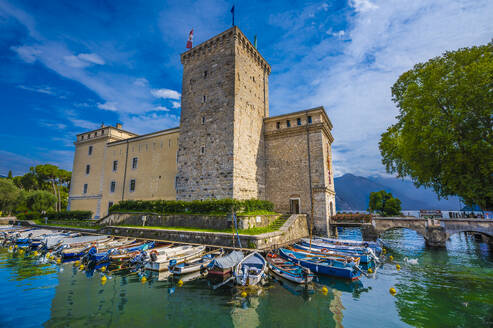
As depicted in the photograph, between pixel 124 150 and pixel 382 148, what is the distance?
1438 inches

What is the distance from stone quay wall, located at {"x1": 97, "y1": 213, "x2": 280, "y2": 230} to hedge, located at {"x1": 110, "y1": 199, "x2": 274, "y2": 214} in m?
0.75

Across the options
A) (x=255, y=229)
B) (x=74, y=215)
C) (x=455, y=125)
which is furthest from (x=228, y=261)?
(x=74, y=215)

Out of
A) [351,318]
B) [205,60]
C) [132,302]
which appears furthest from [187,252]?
[205,60]

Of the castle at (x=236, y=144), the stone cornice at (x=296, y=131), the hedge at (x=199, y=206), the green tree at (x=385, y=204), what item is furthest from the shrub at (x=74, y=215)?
the green tree at (x=385, y=204)

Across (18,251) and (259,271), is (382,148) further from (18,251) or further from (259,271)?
(18,251)

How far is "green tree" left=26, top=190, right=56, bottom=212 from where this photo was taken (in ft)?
123

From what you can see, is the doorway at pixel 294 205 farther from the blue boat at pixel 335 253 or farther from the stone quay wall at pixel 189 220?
the blue boat at pixel 335 253

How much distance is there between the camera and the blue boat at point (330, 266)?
1195cm

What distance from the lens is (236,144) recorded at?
74.3ft

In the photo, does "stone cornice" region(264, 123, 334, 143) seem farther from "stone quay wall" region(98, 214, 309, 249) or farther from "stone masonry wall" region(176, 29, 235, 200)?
"stone quay wall" region(98, 214, 309, 249)

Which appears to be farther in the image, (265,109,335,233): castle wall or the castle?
(265,109,335,233): castle wall

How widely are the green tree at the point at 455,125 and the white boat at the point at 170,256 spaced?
20.0 meters

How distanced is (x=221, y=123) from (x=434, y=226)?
22899 millimetres

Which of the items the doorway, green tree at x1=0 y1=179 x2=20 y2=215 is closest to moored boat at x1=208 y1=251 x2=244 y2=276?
the doorway
